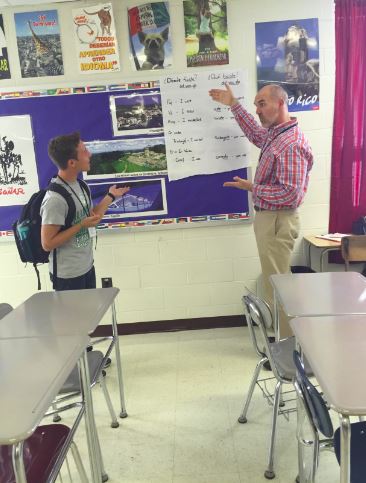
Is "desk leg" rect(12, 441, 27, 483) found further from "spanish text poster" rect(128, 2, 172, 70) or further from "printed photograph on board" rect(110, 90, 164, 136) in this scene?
"spanish text poster" rect(128, 2, 172, 70)

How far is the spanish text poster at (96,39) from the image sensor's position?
305cm

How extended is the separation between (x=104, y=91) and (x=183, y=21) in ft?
2.51

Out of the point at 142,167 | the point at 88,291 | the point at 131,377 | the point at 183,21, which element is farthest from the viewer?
the point at 142,167

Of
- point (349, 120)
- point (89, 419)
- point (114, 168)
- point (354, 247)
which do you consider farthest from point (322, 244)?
point (89, 419)

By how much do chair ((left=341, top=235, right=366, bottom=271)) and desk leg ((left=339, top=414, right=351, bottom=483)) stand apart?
1.98 metres

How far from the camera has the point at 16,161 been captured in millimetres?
3273

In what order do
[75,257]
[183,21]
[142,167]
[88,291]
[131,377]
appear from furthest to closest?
[142,167]
[183,21]
[131,377]
[75,257]
[88,291]

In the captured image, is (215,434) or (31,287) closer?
(215,434)

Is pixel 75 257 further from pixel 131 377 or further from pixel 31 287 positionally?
pixel 31 287

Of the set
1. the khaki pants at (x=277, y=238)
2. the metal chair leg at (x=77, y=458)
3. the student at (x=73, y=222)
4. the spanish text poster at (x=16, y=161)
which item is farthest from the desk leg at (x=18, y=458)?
the spanish text poster at (x=16, y=161)

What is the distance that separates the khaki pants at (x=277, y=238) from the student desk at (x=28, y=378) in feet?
5.38

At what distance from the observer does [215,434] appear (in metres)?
2.18

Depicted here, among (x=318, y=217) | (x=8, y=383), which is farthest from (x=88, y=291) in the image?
(x=318, y=217)

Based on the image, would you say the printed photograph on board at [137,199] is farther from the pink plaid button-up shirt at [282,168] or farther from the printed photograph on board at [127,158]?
the pink plaid button-up shirt at [282,168]
